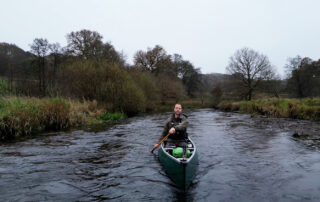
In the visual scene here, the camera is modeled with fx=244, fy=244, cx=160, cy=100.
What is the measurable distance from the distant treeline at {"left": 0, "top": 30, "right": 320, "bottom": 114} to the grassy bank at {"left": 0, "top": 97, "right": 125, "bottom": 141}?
253 inches

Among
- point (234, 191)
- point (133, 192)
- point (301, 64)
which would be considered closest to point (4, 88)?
point (133, 192)

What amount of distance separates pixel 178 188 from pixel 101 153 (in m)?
4.17

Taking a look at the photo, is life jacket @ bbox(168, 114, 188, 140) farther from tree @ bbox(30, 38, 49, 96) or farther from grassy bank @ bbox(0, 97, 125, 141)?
tree @ bbox(30, 38, 49, 96)

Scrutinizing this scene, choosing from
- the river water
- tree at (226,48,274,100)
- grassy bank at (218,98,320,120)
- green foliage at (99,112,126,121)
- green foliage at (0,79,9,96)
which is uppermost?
tree at (226,48,274,100)

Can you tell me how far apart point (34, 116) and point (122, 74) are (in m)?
11.4

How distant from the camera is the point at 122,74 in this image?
72.8 feet

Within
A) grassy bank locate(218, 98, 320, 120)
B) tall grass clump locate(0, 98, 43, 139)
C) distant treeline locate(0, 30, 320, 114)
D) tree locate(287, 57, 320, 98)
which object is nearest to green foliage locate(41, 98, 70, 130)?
tall grass clump locate(0, 98, 43, 139)

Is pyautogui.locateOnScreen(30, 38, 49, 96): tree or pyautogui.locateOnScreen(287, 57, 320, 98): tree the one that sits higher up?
pyautogui.locateOnScreen(30, 38, 49, 96): tree

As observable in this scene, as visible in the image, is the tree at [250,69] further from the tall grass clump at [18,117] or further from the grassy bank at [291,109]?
the tall grass clump at [18,117]

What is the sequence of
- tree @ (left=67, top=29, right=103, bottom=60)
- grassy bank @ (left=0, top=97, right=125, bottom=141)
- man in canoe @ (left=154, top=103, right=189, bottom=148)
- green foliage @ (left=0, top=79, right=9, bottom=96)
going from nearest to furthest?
man in canoe @ (left=154, top=103, right=189, bottom=148) → grassy bank @ (left=0, top=97, right=125, bottom=141) → green foliage @ (left=0, top=79, right=9, bottom=96) → tree @ (left=67, top=29, right=103, bottom=60)

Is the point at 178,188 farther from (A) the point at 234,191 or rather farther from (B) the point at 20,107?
(B) the point at 20,107

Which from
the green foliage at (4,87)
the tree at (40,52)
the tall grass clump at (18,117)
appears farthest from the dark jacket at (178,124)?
the tree at (40,52)

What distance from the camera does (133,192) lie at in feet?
17.4

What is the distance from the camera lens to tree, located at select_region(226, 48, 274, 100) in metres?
34.2
